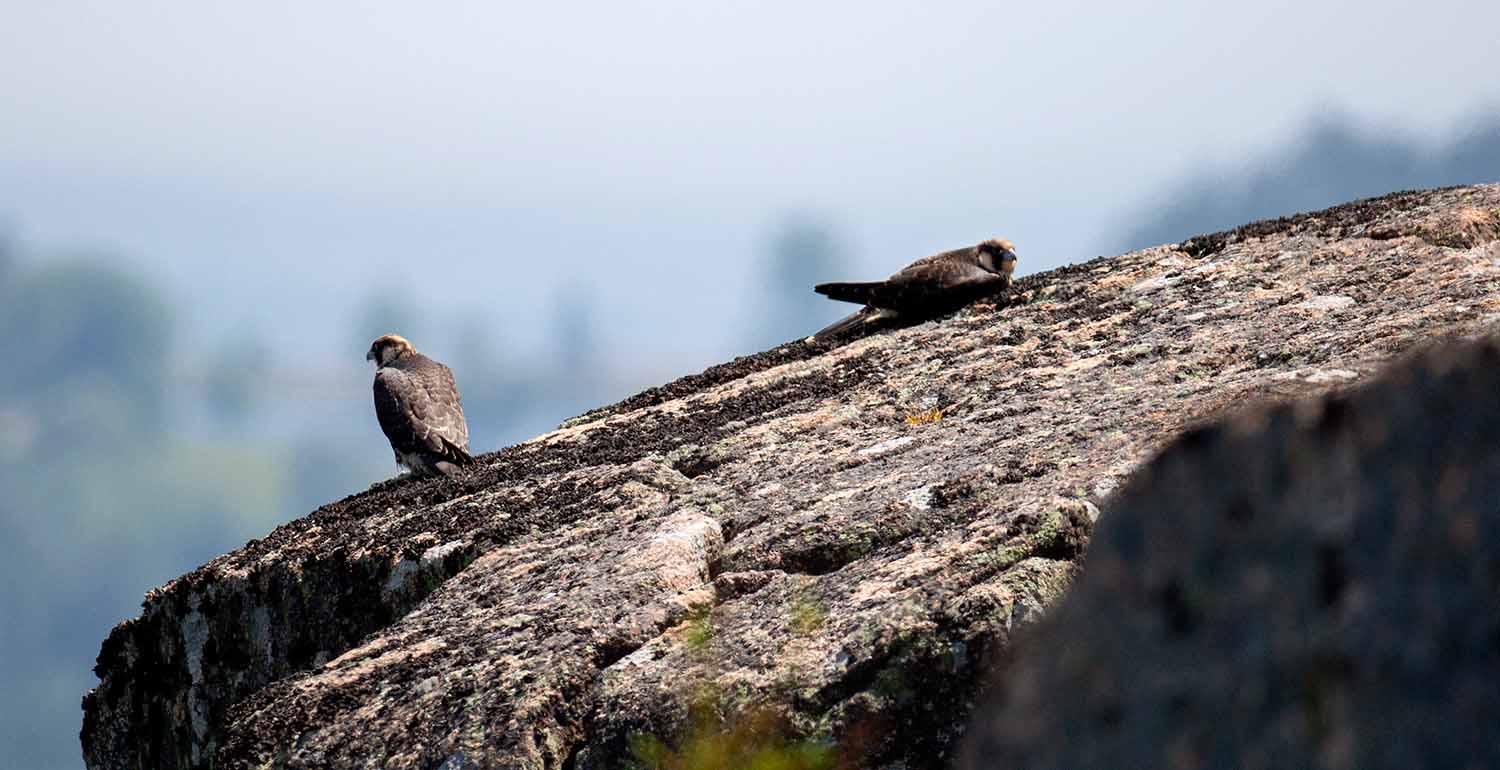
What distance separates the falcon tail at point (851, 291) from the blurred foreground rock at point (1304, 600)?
706 cm

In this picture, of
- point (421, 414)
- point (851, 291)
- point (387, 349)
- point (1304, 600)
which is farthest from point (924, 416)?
point (387, 349)

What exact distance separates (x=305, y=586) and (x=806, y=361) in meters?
2.95

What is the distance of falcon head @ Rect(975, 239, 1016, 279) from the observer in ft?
28.8

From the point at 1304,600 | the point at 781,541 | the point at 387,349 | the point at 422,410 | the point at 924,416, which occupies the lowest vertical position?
the point at 1304,600

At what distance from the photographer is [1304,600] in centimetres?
133

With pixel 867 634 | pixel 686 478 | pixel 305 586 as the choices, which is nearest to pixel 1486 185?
pixel 686 478

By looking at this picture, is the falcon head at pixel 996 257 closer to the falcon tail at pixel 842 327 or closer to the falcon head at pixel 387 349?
the falcon tail at pixel 842 327

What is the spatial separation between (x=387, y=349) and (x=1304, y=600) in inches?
546

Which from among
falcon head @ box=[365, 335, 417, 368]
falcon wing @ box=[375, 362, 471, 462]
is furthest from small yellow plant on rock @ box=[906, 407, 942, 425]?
falcon head @ box=[365, 335, 417, 368]

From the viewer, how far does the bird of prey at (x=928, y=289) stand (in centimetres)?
805

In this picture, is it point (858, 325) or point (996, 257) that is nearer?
point (858, 325)

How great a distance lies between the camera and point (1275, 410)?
1441 mm

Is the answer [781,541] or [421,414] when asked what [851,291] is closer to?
[421,414]

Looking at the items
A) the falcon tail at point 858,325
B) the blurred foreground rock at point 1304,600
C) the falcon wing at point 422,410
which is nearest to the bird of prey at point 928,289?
the falcon tail at point 858,325
